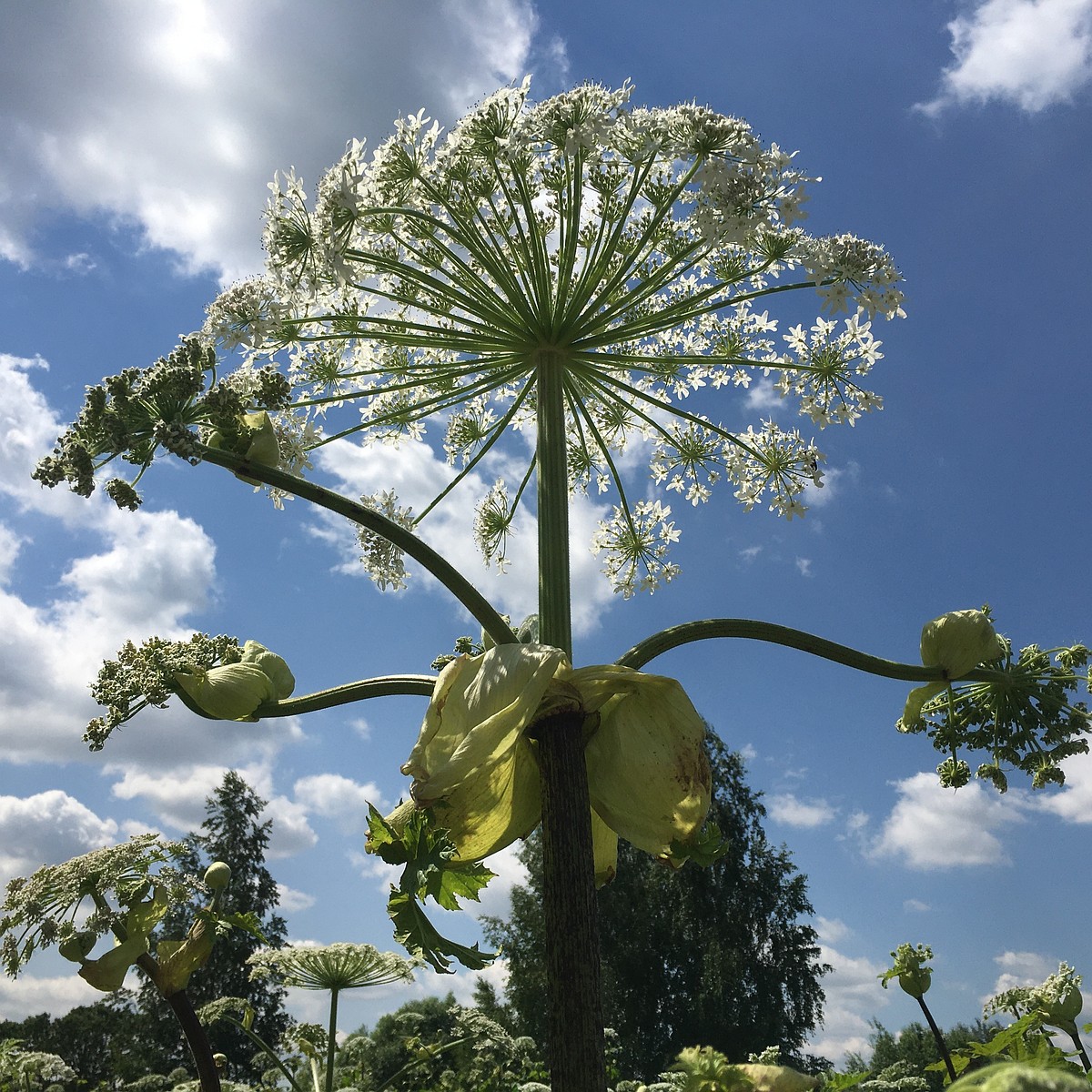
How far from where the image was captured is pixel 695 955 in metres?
36.5

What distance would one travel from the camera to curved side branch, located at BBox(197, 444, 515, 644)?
2.99 meters

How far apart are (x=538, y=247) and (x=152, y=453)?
199 cm

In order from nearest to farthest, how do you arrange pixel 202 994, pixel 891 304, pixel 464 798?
pixel 464 798 → pixel 891 304 → pixel 202 994

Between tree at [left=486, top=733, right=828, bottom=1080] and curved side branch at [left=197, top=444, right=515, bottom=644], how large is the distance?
111 feet

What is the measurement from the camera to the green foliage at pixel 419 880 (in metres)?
2.26

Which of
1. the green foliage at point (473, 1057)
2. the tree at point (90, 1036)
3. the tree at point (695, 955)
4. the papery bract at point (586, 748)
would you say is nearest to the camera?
the papery bract at point (586, 748)

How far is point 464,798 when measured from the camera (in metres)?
2.77

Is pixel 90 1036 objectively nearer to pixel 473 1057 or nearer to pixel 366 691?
pixel 473 1057

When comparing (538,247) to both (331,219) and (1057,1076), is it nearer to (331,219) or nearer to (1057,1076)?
(331,219)

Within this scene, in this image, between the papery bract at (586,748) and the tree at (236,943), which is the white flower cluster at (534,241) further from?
the tree at (236,943)

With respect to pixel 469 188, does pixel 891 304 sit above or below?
below

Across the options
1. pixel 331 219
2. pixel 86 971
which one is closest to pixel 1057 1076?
pixel 86 971

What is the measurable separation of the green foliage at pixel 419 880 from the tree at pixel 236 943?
31743mm

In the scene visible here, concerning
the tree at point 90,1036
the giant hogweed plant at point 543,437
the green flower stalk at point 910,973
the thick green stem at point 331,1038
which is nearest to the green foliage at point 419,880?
the giant hogweed plant at point 543,437
